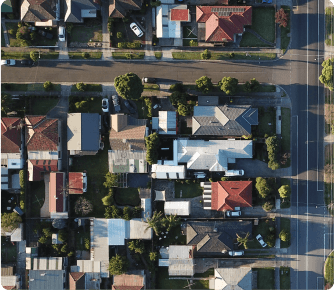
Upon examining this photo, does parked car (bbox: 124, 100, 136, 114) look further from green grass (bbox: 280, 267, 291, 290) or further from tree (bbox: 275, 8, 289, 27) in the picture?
green grass (bbox: 280, 267, 291, 290)

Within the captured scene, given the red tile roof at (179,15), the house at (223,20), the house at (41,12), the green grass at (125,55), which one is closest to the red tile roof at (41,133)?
the green grass at (125,55)

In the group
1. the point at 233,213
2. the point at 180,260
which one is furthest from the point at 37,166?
the point at 233,213

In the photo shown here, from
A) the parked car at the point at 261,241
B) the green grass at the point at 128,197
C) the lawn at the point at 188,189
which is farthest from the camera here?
the green grass at the point at 128,197

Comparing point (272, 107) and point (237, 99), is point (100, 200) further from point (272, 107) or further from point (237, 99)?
point (272, 107)

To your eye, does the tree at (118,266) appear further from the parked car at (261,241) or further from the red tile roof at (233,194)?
the parked car at (261,241)

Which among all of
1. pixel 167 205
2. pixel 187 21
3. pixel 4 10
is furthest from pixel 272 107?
pixel 4 10

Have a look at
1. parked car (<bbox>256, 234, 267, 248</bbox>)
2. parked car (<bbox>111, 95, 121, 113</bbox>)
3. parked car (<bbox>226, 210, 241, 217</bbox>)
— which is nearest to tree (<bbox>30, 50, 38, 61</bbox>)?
parked car (<bbox>111, 95, 121, 113</bbox>)

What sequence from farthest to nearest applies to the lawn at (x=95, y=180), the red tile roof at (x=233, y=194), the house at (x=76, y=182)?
the lawn at (x=95, y=180) → the house at (x=76, y=182) → the red tile roof at (x=233, y=194)
